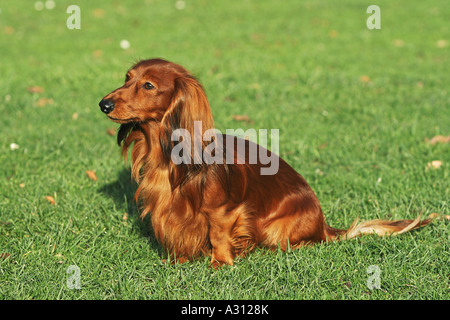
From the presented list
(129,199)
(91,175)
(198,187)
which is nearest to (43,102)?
(91,175)

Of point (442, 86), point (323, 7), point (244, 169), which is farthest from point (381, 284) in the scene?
point (323, 7)

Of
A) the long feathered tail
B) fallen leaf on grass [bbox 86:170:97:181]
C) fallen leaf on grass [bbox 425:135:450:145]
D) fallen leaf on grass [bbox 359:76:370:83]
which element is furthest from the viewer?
fallen leaf on grass [bbox 359:76:370:83]

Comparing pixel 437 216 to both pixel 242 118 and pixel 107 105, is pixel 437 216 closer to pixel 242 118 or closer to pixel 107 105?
pixel 107 105

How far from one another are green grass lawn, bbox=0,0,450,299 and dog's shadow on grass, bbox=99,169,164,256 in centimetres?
2

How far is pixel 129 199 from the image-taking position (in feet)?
13.8

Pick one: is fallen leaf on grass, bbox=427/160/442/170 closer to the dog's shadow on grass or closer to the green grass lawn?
the green grass lawn

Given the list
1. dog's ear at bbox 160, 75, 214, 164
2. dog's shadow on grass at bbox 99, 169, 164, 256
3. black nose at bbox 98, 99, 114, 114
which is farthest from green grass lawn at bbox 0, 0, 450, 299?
black nose at bbox 98, 99, 114, 114

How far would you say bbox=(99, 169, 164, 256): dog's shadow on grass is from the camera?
3.69 meters

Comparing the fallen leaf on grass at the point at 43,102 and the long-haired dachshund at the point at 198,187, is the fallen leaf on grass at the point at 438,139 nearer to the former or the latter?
the long-haired dachshund at the point at 198,187

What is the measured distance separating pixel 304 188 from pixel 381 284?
0.77 meters

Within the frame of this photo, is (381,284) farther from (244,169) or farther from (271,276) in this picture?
(244,169)

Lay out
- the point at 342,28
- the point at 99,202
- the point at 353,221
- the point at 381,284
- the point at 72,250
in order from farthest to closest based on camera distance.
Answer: the point at 342,28, the point at 99,202, the point at 353,221, the point at 72,250, the point at 381,284
